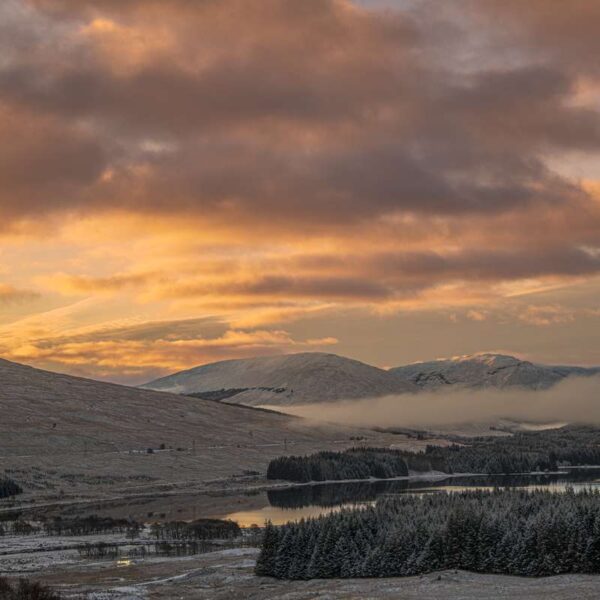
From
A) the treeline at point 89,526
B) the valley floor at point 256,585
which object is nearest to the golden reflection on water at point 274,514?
the treeline at point 89,526

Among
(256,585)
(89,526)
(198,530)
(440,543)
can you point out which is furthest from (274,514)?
(440,543)

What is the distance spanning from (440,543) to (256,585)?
18.7m

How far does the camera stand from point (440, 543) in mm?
93562

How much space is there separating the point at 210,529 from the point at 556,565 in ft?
212

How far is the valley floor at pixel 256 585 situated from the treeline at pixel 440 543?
3.22m

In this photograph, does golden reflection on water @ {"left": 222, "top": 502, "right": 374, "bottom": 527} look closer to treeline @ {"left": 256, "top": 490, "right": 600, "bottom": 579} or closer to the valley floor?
the valley floor

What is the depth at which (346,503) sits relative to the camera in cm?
19338

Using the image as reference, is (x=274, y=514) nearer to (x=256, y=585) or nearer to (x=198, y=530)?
(x=198, y=530)

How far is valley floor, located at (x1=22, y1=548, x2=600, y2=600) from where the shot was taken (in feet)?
252

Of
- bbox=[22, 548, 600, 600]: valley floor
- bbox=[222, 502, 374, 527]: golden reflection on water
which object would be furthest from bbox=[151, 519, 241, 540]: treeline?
bbox=[22, 548, 600, 600]: valley floor

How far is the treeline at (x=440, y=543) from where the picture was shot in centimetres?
8894

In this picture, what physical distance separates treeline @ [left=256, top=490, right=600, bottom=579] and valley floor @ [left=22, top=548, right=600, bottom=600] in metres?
3.22

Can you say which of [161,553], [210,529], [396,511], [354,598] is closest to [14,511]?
[210,529]

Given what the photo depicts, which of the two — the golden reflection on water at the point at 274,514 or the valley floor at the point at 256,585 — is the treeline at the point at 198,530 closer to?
the golden reflection on water at the point at 274,514
